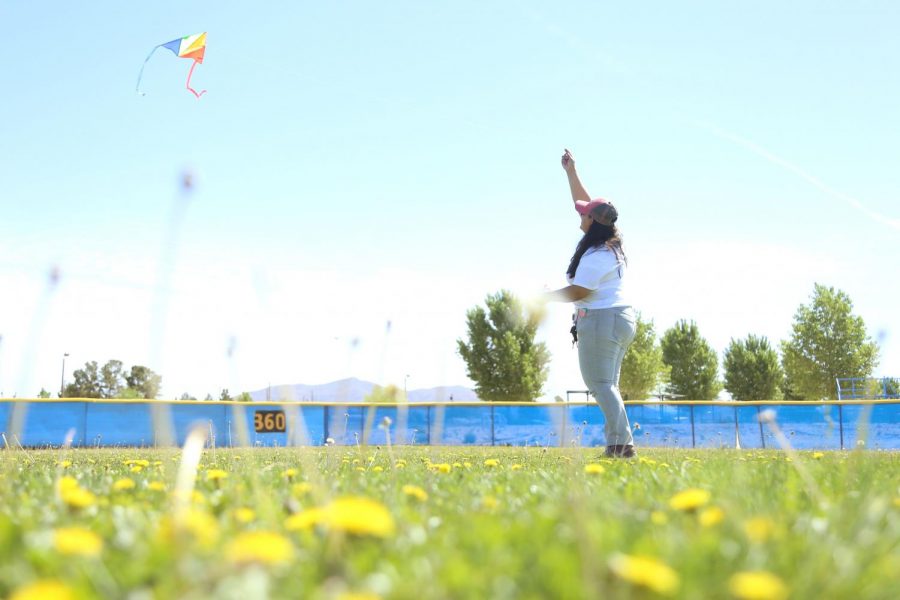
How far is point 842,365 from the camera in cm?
4331

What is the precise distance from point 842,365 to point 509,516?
47860mm

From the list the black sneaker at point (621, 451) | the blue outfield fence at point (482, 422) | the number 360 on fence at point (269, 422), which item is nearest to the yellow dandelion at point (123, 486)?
the black sneaker at point (621, 451)

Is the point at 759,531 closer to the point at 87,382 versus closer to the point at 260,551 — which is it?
the point at 260,551

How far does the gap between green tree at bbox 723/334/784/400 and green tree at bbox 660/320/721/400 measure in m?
1.19

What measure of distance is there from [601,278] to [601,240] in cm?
39

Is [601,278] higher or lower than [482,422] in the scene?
higher

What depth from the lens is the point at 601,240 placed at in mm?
5969

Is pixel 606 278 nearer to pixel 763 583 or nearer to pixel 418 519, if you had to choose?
pixel 418 519

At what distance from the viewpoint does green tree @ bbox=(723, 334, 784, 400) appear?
5153cm

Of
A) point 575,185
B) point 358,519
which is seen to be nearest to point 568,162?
point 575,185

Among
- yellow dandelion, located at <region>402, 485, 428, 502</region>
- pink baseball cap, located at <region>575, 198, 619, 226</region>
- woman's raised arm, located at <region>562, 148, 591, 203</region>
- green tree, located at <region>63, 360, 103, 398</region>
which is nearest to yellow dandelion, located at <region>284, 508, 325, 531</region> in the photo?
yellow dandelion, located at <region>402, 485, 428, 502</region>

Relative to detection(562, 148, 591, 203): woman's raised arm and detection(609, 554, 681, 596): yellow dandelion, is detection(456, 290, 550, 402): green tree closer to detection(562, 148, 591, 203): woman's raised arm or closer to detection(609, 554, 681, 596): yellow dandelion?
detection(562, 148, 591, 203): woman's raised arm

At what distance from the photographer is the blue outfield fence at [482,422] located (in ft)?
58.2

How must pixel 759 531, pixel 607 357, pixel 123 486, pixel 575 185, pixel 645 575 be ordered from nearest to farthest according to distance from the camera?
pixel 645 575 < pixel 759 531 < pixel 123 486 < pixel 607 357 < pixel 575 185
